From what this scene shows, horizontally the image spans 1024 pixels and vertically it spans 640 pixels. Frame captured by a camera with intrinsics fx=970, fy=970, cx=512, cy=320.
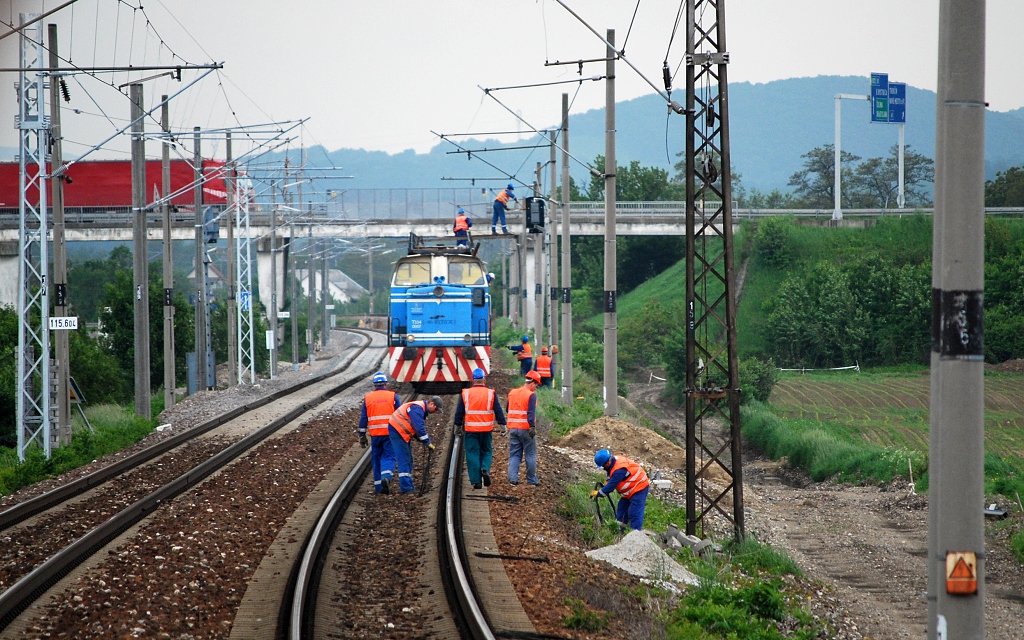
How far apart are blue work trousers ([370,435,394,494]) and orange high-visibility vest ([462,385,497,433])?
1318 mm

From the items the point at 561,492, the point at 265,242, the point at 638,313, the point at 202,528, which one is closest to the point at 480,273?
the point at 561,492

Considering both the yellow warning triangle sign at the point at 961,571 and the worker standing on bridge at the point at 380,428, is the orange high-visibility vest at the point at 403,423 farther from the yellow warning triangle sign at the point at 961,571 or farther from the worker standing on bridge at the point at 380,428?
the yellow warning triangle sign at the point at 961,571

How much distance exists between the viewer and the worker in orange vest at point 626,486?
13.0m

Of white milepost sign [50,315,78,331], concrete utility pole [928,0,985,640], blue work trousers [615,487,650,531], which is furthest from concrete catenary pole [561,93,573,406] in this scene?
concrete utility pole [928,0,985,640]

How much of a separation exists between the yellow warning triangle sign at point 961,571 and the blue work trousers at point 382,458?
10.1 metres

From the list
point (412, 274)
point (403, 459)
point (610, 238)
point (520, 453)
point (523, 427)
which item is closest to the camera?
point (403, 459)

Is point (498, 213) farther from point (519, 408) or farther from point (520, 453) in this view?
point (519, 408)

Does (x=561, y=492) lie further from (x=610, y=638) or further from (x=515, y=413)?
(x=610, y=638)

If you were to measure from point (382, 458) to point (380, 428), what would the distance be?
670 millimetres

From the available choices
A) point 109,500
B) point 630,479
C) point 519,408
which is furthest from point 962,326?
point 109,500

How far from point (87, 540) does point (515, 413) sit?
20.1 feet

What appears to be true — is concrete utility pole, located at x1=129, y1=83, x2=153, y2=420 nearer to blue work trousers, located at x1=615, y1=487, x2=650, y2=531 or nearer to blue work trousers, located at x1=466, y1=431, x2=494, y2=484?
blue work trousers, located at x1=466, y1=431, x2=494, y2=484

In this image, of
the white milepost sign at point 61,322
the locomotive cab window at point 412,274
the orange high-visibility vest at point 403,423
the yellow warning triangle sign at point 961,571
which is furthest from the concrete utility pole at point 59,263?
the yellow warning triangle sign at point 961,571

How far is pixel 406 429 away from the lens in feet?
46.1
